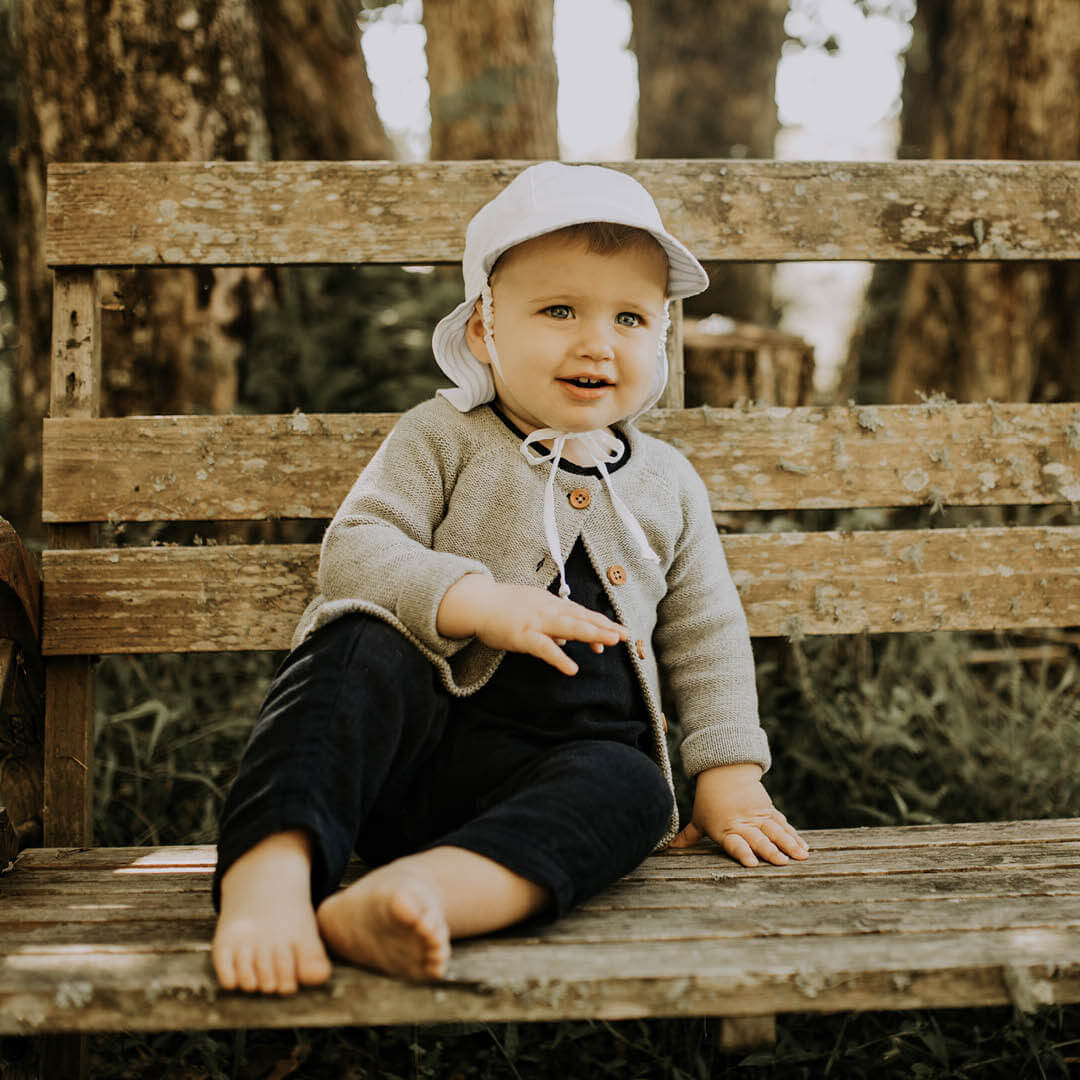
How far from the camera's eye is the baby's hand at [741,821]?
1643 mm

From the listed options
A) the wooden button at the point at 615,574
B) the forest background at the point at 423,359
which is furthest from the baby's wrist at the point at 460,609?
the forest background at the point at 423,359

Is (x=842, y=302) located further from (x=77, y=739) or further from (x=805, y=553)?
(x=77, y=739)

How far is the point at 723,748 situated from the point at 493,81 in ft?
9.00

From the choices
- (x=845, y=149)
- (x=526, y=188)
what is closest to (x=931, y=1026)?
(x=526, y=188)

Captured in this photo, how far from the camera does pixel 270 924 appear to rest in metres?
1.19

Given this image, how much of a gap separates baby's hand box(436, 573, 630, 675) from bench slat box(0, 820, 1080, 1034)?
345 mm

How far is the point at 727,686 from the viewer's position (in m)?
1.82

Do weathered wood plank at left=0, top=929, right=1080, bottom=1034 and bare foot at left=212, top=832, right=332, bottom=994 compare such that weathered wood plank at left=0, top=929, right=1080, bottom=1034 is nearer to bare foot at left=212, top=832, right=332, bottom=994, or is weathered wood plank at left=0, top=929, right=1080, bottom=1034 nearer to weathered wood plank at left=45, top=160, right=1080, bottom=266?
bare foot at left=212, top=832, right=332, bottom=994

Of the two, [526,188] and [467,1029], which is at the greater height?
[526,188]

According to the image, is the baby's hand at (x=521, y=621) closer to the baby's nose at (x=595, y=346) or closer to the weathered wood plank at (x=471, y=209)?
the baby's nose at (x=595, y=346)

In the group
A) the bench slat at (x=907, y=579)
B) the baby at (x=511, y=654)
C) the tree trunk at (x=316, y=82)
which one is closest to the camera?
the baby at (x=511, y=654)

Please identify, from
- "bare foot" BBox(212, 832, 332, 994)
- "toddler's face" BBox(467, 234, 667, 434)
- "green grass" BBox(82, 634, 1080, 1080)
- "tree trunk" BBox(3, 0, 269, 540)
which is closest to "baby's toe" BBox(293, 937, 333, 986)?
"bare foot" BBox(212, 832, 332, 994)

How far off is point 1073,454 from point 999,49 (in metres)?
1.74

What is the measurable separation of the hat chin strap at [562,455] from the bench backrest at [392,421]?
1.02 ft
